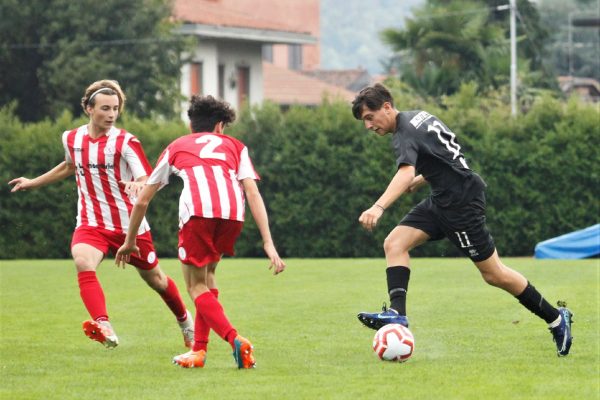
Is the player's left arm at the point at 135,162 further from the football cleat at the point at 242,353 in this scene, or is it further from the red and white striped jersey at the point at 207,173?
the football cleat at the point at 242,353

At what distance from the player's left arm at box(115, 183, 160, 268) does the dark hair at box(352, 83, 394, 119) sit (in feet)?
4.92

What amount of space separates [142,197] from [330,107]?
18.7m

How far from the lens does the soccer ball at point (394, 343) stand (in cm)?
916

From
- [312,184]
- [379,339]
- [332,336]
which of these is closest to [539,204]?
[312,184]

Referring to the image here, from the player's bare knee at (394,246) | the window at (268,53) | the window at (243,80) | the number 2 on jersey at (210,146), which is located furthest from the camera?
the window at (268,53)

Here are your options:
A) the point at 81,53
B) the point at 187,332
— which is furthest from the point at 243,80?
the point at 187,332

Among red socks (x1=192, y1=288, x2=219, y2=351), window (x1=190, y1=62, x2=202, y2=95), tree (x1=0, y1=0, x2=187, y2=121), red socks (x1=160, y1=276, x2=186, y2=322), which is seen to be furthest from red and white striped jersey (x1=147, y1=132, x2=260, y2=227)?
A: window (x1=190, y1=62, x2=202, y2=95)

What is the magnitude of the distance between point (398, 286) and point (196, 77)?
32601mm

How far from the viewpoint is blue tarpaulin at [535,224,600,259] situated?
24469mm

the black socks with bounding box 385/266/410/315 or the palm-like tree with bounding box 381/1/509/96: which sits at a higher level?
the black socks with bounding box 385/266/410/315

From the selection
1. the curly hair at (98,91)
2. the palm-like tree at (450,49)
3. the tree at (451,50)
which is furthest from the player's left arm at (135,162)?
the palm-like tree at (450,49)

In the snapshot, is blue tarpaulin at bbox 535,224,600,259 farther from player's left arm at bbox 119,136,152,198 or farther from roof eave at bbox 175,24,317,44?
roof eave at bbox 175,24,317,44

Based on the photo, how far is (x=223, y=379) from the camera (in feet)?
28.0

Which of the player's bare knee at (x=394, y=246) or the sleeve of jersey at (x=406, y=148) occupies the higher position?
the sleeve of jersey at (x=406, y=148)
